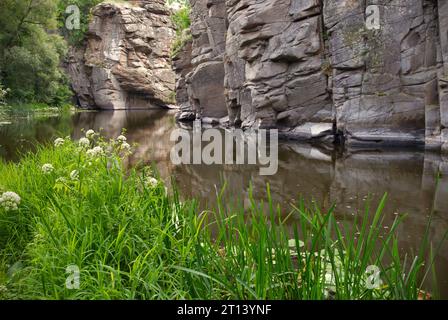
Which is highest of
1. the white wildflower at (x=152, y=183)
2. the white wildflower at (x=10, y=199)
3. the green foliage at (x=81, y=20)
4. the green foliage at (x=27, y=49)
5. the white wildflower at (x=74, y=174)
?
the green foliage at (x=81, y=20)

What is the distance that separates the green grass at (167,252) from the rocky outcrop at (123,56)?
1576 inches

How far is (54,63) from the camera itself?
90.0 ft

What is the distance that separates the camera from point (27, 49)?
25.2 meters

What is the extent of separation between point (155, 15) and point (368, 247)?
45952mm

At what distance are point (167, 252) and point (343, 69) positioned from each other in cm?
1390

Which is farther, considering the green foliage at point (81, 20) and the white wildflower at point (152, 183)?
the green foliage at point (81, 20)

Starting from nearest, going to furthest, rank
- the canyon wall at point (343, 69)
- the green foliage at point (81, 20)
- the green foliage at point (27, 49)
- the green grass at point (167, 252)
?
1. the green grass at point (167, 252)
2. the canyon wall at point (343, 69)
3. the green foliage at point (27, 49)
4. the green foliage at point (81, 20)

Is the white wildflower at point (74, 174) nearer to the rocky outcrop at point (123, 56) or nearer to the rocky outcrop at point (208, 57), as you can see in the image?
the rocky outcrop at point (208, 57)

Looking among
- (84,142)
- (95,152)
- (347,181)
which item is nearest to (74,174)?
(95,152)

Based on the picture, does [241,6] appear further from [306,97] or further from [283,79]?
[306,97]

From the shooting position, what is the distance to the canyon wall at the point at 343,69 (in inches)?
516

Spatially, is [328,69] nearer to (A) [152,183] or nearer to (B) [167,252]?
(A) [152,183]

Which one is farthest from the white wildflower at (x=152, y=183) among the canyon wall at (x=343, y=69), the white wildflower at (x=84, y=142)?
the canyon wall at (x=343, y=69)

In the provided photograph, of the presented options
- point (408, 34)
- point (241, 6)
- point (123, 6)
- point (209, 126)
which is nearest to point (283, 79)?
point (241, 6)
